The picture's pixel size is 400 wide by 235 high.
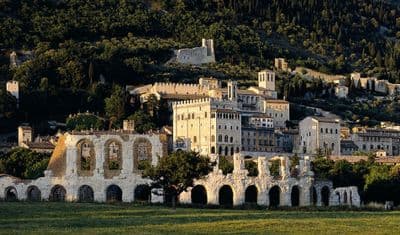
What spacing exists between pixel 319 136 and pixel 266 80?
25.7 metres

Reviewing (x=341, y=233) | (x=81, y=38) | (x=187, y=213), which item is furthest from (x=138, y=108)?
(x=341, y=233)

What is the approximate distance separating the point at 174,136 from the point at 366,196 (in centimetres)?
4737

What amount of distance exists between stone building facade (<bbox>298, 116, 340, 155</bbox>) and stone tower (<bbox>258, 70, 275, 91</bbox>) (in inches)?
889

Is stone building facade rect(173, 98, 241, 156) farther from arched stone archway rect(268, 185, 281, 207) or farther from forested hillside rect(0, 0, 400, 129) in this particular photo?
arched stone archway rect(268, 185, 281, 207)

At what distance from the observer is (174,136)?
134 metres

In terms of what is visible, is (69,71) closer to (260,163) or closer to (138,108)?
(138,108)

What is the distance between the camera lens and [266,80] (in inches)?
6447

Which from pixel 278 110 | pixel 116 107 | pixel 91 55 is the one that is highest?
pixel 91 55

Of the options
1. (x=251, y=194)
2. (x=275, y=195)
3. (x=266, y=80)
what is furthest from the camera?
(x=266, y=80)

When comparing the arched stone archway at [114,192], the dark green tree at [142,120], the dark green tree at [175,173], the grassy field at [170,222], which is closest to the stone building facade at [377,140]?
the dark green tree at [142,120]

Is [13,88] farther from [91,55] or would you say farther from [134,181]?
[134,181]

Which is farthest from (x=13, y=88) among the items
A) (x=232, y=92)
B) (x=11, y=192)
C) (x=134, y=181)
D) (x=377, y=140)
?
(x=134, y=181)

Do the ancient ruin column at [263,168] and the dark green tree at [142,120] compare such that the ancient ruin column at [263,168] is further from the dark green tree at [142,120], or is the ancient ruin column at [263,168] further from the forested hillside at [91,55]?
the forested hillside at [91,55]

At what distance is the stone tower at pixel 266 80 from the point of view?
16325cm
